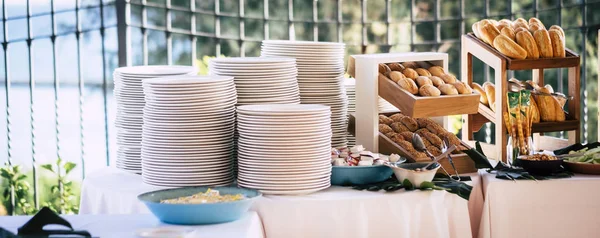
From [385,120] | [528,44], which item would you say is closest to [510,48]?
[528,44]

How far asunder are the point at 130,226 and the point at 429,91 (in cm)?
135

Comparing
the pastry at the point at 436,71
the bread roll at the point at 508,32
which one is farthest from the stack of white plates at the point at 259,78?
the bread roll at the point at 508,32

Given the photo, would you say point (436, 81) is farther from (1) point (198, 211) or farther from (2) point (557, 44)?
(1) point (198, 211)

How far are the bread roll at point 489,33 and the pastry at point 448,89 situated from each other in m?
0.41

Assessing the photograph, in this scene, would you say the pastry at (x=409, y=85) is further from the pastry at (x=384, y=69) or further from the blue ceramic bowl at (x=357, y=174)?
the blue ceramic bowl at (x=357, y=174)

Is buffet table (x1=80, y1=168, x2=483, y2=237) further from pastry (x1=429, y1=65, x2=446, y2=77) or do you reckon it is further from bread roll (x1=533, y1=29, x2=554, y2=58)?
bread roll (x1=533, y1=29, x2=554, y2=58)

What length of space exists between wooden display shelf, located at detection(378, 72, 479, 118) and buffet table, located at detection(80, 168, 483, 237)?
362 mm

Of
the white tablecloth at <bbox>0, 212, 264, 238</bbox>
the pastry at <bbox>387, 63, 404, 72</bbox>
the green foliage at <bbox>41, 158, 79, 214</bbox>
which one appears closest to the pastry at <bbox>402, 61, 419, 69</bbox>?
the pastry at <bbox>387, 63, 404, 72</bbox>

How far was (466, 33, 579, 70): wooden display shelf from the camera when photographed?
3665mm

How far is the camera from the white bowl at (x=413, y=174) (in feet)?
10.5

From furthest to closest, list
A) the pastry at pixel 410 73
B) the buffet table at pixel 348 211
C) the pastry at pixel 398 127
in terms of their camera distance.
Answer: the pastry at pixel 398 127 < the pastry at pixel 410 73 < the buffet table at pixel 348 211

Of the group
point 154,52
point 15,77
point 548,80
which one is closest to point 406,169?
point 548,80

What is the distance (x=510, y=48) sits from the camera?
368 cm

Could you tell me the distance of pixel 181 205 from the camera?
8.70 feet
